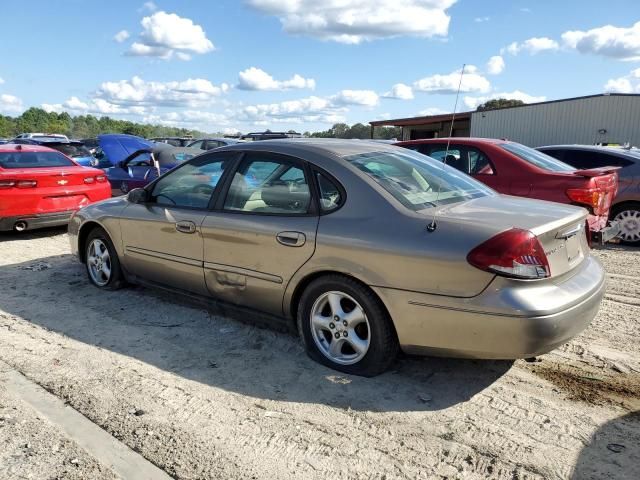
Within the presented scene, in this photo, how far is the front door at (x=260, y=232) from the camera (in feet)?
12.2

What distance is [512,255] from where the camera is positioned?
295 cm

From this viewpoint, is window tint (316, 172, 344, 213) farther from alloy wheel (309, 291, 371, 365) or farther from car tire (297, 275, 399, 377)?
alloy wheel (309, 291, 371, 365)

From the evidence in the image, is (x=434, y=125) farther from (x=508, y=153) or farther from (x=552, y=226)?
(x=552, y=226)

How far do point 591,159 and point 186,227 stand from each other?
7.09 metres

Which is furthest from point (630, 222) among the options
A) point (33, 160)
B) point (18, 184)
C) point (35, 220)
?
point (33, 160)

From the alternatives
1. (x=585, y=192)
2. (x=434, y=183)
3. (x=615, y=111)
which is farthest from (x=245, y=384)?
(x=615, y=111)

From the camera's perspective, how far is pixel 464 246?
119 inches

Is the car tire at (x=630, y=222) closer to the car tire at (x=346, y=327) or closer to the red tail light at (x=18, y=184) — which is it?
the car tire at (x=346, y=327)

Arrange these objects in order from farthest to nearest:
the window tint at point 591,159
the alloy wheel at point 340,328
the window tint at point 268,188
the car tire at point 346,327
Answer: the window tint at point 591,159
the window tint at point 268,188
the alloy wheel at point 340,328
the car tire at point 346,327

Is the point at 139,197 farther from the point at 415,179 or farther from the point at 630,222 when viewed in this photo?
the point at 630,222

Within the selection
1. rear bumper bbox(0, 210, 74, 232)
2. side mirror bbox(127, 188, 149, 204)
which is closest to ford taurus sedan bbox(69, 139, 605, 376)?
side mirror bbox(127, 188, 149, 204)

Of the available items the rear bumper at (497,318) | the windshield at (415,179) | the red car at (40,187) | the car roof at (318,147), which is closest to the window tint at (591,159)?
the windshield at (415,179)

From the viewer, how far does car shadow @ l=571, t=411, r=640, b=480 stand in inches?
101

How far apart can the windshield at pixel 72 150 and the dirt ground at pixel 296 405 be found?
420 inches
